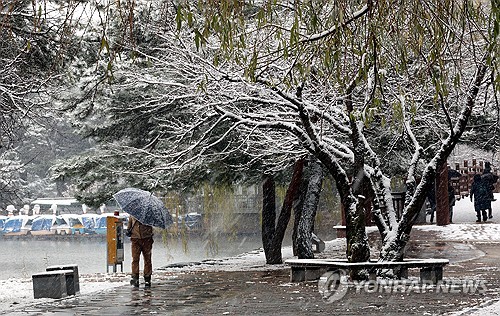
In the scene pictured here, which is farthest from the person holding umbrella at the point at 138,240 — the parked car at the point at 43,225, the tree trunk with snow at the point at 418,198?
the parked car at the point at 43,225

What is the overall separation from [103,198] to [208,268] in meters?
4.12

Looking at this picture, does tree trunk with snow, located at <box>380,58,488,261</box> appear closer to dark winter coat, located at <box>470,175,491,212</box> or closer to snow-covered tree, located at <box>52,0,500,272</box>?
snow-covered tree, located at <box>52,0,500,272</box>

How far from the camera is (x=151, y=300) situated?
15.0m

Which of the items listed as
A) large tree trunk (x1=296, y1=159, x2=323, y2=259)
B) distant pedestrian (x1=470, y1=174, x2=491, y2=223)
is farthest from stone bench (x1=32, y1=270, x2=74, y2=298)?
distant pedestrian (x1=470, y1=174, x2=491, y2=223)

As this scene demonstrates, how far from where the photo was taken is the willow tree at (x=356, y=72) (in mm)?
9336

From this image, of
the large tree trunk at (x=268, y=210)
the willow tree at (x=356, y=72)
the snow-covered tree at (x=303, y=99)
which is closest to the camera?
the willow tree at (x=356, y=72)

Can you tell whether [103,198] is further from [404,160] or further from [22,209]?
[22,209]

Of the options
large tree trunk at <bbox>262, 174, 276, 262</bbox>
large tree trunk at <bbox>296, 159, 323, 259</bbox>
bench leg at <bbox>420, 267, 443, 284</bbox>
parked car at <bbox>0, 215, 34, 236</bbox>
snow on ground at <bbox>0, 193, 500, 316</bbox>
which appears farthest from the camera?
parked car at <bbox>0, 215, 34, 236</bbox>

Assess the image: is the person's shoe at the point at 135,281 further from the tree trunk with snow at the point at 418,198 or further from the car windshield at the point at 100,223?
the car windshield at the point at 100,223

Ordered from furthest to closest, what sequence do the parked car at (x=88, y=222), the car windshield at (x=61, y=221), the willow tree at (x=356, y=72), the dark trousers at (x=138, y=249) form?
the car windshield at (x=61, y=221), the parked car at (x=88, y=222), the dark trousers at (x=138, y=249), the willow tree at (x=356, y=72)

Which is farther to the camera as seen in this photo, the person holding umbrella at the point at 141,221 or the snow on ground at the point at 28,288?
the person holding umbrella at the point at 141,221

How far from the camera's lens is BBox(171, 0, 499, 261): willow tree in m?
9.34

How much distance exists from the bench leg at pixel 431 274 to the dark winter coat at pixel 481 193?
17.1 meters

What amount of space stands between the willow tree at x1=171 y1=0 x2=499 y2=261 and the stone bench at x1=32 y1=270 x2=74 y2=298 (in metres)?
4.21
